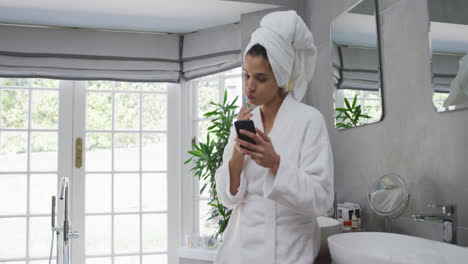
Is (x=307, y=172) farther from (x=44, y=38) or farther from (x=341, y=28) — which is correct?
(x=44, y=38)

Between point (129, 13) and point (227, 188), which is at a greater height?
point (129, 13)

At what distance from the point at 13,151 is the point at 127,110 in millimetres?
986

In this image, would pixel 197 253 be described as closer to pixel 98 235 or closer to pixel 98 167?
pixel 98 235

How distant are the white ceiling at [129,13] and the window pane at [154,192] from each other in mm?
1307

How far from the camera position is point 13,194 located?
128 inches

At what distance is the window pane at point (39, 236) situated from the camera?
323cm

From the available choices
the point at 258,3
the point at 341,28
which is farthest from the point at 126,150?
the point at 341,28

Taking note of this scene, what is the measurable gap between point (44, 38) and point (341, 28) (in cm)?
241

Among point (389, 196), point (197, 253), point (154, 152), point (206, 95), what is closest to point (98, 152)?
point (154, 152)

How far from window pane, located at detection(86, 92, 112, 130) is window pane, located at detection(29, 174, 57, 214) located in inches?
21.5

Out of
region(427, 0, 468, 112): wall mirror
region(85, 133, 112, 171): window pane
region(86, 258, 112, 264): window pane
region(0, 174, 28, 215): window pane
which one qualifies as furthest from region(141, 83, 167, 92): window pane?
region(427, 0, 468, 112): wall mirror

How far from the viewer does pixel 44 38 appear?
10.7 ft

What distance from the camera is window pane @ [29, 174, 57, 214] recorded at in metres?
3.27

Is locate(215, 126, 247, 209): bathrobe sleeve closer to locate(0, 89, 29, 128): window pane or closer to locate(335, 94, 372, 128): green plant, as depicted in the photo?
locate(335, 94, 372, 128): green plant
